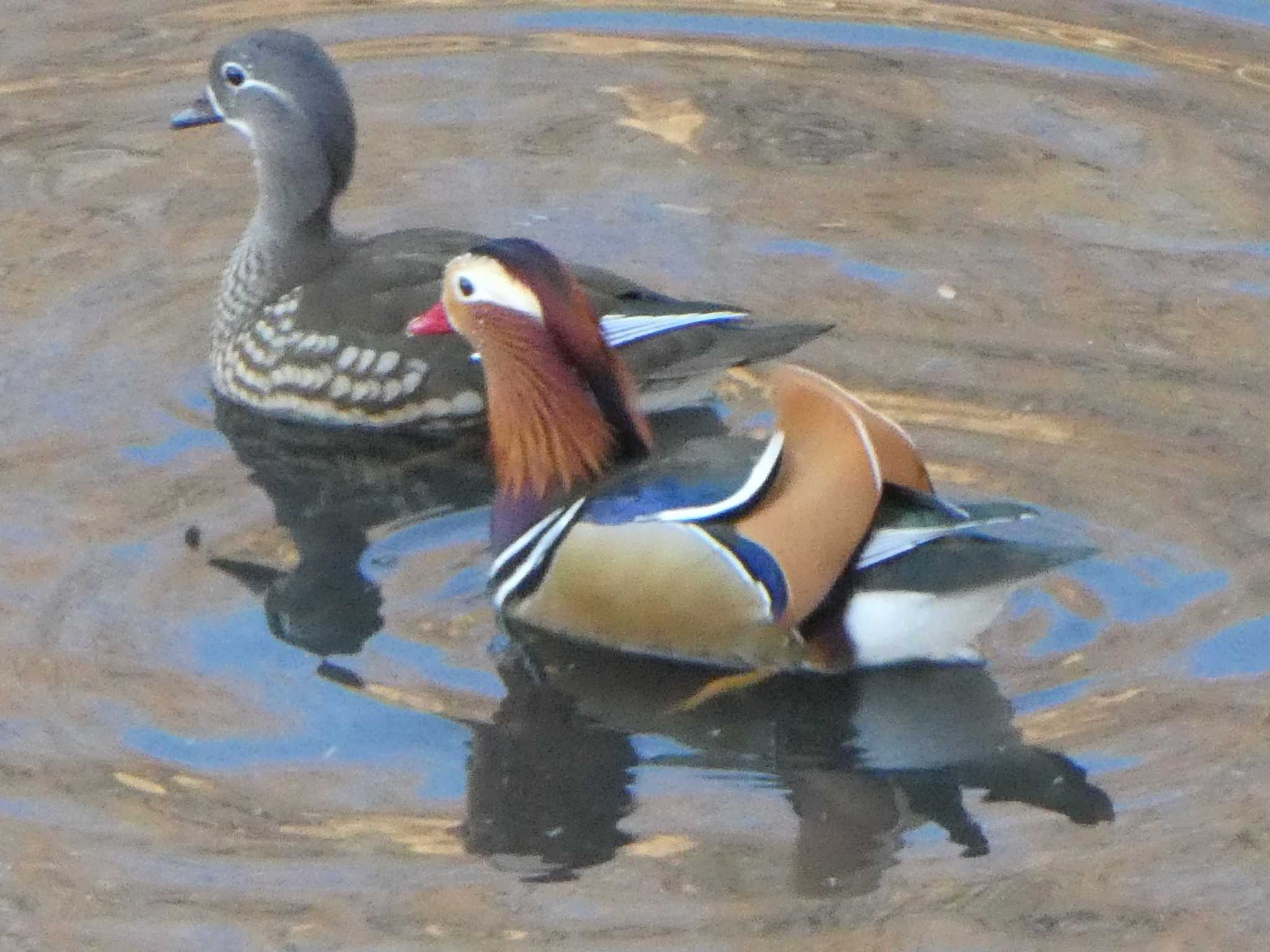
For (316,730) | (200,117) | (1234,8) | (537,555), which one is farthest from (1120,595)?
(1234,8)

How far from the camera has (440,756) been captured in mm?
4504

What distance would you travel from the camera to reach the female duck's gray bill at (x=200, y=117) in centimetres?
668

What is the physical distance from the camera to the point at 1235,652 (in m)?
4.77

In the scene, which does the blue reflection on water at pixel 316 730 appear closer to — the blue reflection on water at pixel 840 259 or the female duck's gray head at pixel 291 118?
the female duck's gray head at pixel 291 118

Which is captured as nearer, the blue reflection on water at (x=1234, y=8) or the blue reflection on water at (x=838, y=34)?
the blue reflection on water at (x=838, y=34)

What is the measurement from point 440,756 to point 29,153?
12.5 feet

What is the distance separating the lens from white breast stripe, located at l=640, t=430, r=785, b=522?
4.63m

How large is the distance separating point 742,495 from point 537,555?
55 cm

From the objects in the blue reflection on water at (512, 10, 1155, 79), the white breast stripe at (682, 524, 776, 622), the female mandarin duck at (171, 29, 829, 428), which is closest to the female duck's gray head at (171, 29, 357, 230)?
the female mandarin duck at (171, 29, 829, 428)

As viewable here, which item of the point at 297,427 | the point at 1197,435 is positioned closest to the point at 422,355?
the point at 297,427

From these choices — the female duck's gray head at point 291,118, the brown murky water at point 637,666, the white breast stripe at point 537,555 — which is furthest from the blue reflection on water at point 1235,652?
the female duck's gray head at point 291,118

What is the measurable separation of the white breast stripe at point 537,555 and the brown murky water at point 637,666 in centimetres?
7

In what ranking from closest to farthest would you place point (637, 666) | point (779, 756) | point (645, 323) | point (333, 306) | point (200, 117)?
1. point (779, 756)
2. point (637, 666)
3. point (645, 323)
4. point (333, 306)
5. point (200, 117)

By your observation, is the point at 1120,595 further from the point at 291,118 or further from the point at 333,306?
the point at 291,118
